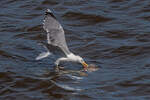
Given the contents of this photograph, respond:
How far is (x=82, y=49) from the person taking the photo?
930cm

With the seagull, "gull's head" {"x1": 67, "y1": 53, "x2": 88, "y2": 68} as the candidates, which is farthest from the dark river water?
the seagull

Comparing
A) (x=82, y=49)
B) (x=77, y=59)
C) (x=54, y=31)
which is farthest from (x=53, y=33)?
(x=82, y=49)

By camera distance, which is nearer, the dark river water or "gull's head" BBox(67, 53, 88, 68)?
the dark river water

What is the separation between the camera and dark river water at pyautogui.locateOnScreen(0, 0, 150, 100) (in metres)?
7.38

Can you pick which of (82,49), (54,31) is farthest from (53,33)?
(82,49)

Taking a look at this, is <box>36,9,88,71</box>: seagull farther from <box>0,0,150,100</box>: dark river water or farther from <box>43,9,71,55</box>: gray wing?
<box>0,0,150,100</box>: dark river water

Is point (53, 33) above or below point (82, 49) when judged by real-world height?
above

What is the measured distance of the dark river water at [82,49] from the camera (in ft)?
24.2

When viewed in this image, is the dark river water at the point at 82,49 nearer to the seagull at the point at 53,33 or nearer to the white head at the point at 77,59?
the white head at the point at 77,59

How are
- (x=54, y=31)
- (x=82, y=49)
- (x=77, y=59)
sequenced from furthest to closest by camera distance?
(x=82, y=49)
(x=77, y=59)
(x=54, y=31)

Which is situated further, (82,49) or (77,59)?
(82,49)

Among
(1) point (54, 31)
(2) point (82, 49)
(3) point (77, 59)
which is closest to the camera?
(1) point (54, 31)

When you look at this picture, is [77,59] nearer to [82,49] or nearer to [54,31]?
[54,31]

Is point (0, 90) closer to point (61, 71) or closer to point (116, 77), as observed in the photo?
point (61, 71)
